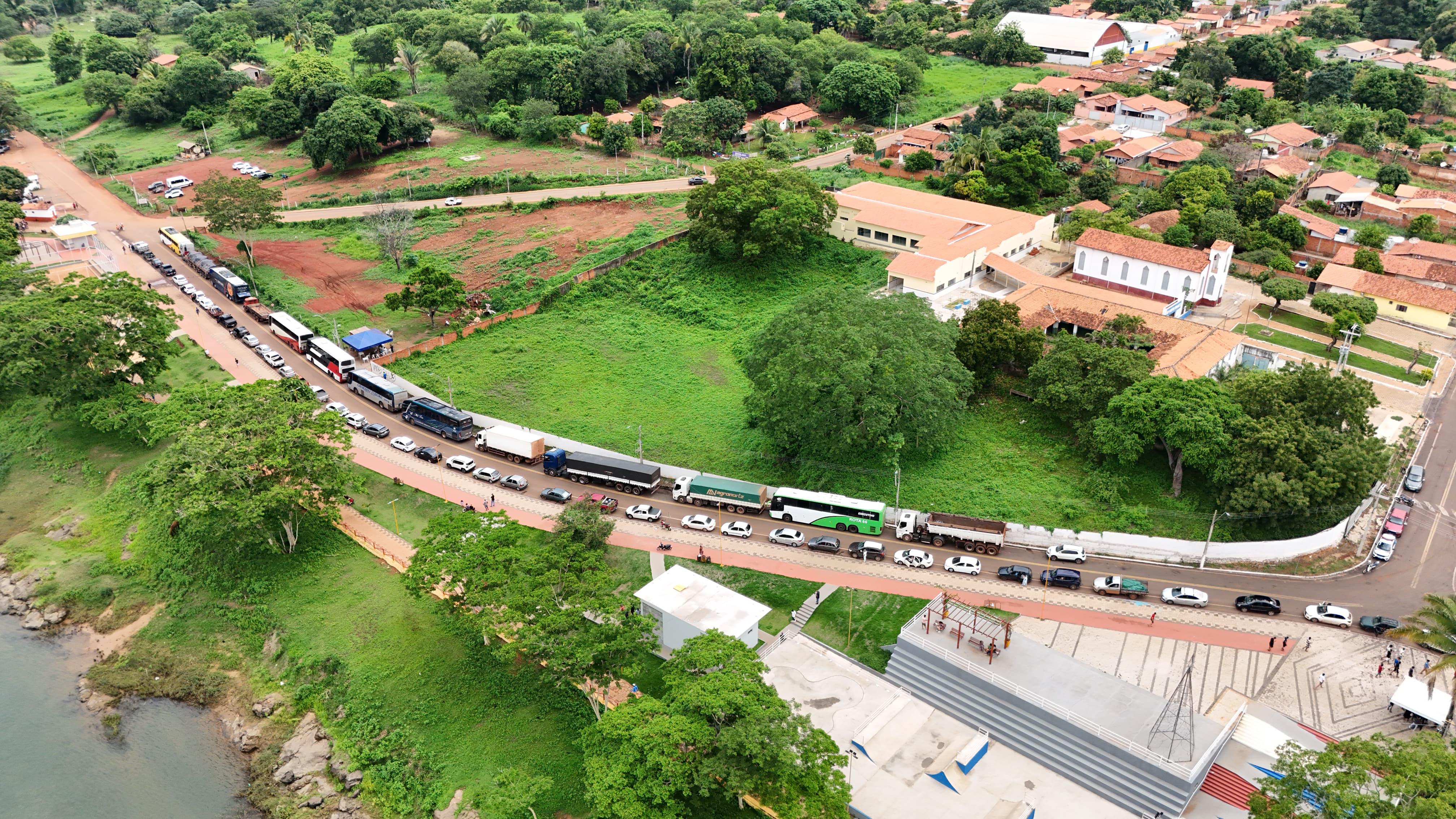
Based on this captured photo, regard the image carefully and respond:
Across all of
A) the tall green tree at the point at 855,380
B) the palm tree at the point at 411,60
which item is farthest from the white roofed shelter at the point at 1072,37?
the tall green tree at the point at 855,380

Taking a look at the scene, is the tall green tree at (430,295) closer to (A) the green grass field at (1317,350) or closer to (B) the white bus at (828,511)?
(B) the white bus at (828,511)

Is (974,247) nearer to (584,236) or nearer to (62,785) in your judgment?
(584,236)

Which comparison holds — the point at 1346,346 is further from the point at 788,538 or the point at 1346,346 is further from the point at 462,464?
the point at 462,464

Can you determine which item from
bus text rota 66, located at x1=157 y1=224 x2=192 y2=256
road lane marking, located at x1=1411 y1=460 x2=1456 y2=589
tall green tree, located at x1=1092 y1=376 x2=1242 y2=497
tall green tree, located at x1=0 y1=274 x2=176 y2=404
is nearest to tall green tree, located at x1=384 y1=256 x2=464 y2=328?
tall green tree, located at x1=0 y1=274 x2=176 y2=404

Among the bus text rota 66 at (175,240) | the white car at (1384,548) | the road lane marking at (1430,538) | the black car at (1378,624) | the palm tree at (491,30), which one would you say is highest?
the palm tree at (491,30)

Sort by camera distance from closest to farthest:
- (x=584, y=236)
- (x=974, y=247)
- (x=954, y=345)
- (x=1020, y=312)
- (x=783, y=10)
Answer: (x=954, y=345)
(x=1020, y=312)
(x=974, y=247)
(x=584, y=236)
(x=783, y=10)

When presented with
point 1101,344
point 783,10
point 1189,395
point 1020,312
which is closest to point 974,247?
point 1020,312
